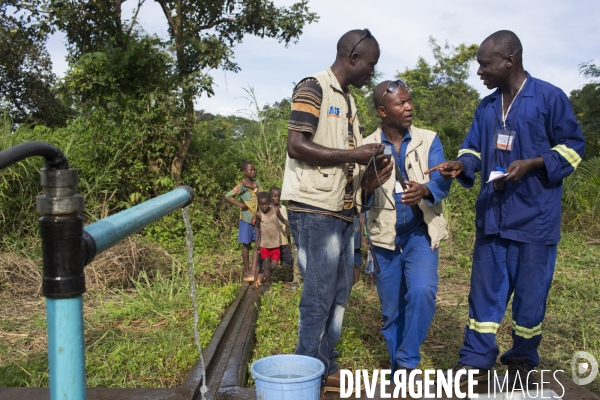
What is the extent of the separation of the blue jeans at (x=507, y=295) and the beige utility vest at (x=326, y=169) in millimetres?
991

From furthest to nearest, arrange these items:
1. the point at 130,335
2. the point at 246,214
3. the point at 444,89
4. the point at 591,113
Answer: the point at 444,89
the point at 591,113
the point at 246,214
the point at 130,335

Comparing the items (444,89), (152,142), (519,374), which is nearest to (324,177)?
(519,374)

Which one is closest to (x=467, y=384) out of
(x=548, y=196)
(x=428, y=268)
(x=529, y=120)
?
(x=428, y=268)

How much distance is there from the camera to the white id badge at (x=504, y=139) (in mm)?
3293

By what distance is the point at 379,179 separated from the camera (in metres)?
3.21

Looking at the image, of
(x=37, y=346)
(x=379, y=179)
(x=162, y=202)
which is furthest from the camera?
(x=37, y=346)

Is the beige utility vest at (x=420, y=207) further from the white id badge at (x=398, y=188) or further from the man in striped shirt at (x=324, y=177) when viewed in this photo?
the man in striped shirt at (x=324, y=177)

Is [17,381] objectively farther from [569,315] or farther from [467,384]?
[569,315]

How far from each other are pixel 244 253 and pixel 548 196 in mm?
4851

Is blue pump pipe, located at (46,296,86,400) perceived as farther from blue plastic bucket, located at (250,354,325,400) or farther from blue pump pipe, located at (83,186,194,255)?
blue plastic bucket, located at (250,354,325,400)

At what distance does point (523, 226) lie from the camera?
319cm

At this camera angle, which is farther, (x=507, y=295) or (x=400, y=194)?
(x=400, y=194)

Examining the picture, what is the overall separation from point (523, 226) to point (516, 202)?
15 centimetres

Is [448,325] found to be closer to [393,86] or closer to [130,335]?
[393,86]
